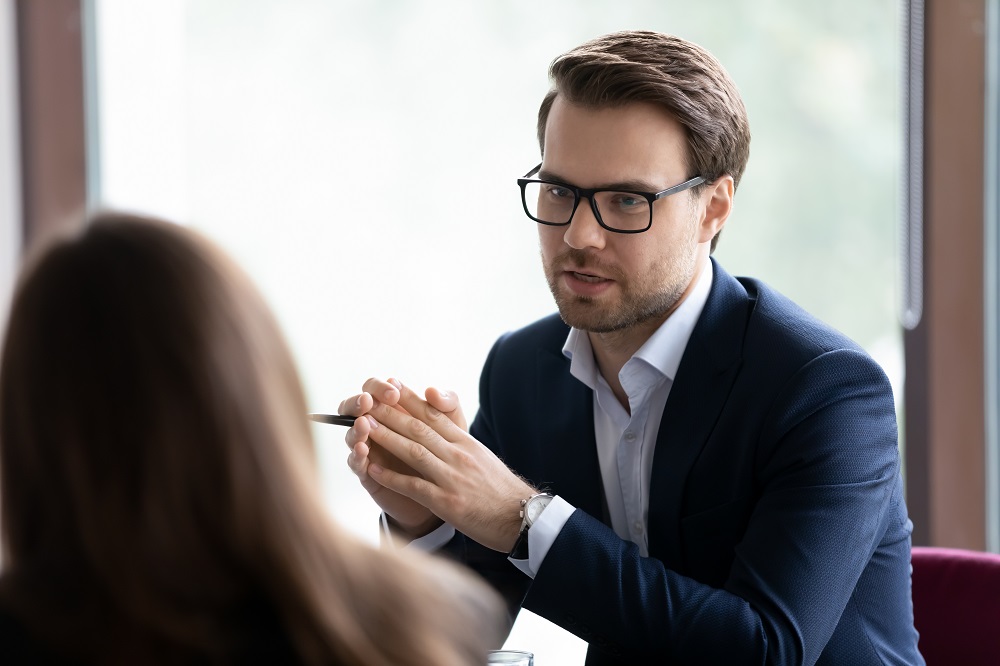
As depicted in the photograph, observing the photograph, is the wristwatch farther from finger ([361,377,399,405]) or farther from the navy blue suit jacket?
finger ([361,377,399,405])

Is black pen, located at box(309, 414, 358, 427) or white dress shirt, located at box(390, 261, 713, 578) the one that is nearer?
black pen, located at box(309, 414, 358, 427)

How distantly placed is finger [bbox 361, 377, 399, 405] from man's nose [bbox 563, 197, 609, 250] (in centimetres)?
39

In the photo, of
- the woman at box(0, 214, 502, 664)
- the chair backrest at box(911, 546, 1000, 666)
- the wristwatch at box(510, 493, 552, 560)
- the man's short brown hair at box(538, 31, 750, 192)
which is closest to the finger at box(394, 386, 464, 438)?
the wristwatch at box(510, 493, 552, 560)

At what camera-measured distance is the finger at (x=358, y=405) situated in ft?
5.07

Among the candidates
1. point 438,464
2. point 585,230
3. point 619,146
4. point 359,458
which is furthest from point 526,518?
point 619,146

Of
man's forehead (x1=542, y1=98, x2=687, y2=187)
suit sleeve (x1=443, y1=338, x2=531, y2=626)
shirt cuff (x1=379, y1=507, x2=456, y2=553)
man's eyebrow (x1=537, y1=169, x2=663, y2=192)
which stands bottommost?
suit sleeve (x1=443, y1=338, x2=531, y2=626)

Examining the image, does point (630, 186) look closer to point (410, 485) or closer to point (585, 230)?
point (585, 230)

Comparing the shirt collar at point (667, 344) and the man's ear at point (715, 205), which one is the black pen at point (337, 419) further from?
the man's ear at point (715, 205)

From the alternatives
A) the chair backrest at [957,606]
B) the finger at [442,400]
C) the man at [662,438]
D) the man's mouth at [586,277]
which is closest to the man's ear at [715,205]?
the man at [662,438]

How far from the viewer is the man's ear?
1.82m

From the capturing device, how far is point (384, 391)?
1.56 metres

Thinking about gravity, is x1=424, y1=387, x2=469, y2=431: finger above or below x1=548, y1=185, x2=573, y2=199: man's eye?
below

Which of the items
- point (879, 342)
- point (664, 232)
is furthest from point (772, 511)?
point (879, 342)

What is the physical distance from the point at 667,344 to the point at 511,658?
2.20ft
